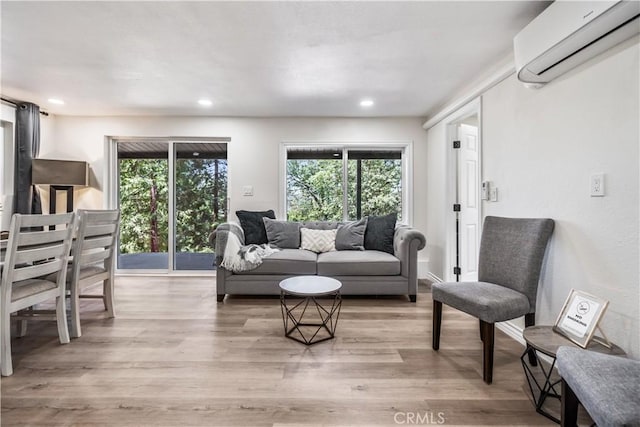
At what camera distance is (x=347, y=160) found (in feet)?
14.1

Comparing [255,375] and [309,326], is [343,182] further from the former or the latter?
[255,375]

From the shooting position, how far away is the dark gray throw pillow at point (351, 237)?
361 cm

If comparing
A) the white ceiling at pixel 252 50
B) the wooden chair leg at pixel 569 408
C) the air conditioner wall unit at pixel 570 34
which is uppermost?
the white ceiling at pixel 252 50

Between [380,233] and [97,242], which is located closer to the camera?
[97,242]

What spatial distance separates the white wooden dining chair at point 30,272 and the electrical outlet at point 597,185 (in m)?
3.27

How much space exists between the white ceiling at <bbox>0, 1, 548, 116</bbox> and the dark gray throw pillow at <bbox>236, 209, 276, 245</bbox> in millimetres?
1389

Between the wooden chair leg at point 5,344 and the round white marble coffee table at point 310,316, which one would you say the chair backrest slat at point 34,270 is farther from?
the round white marble coffee table at point 310,316

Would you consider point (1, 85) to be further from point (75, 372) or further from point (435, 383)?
point (435, 383)

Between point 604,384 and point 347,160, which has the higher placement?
point 347,160

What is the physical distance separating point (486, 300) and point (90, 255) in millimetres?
2977

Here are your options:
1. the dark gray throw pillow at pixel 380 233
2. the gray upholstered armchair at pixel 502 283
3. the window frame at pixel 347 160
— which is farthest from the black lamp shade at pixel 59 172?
the gray upholstered armchair at pixel 502 283

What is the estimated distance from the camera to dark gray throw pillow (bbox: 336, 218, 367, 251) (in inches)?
142

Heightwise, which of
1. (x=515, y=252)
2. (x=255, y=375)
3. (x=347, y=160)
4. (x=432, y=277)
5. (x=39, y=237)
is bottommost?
(x=255, y=375)

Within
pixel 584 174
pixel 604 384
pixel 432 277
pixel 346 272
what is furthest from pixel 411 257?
pixel 604 384
